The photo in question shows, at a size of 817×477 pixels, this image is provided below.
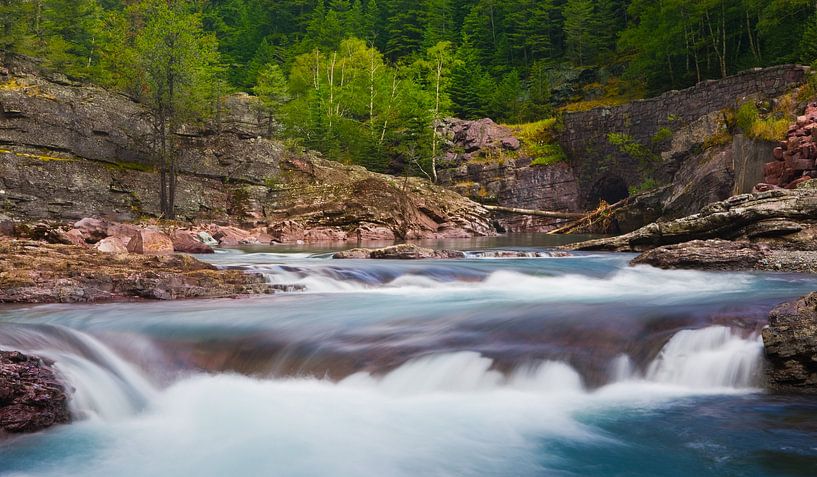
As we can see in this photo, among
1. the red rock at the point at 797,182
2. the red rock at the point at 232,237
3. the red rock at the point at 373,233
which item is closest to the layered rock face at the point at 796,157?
the red rock at the point at 797,182

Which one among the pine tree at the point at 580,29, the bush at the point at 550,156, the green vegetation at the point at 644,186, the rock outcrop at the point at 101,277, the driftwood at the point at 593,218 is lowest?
the rock outcrop at the point at 101,277

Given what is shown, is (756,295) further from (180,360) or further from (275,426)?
(180,360)

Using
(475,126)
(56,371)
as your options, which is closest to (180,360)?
(56,371)

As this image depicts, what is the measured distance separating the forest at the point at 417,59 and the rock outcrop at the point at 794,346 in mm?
28872

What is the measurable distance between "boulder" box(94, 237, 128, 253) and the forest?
563 inches

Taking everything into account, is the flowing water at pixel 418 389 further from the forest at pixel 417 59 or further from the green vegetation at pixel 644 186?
the green vegetation at pixel 644 186

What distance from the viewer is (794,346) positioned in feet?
17.8

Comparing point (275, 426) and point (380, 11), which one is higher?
point (380, 11)

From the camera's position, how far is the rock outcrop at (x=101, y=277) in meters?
8.67

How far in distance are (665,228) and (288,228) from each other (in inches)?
714

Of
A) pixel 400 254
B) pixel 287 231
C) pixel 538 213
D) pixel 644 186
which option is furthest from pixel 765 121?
pixel 287 231

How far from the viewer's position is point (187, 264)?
34.4 feet

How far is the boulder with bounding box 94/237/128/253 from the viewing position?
1515 centimetres

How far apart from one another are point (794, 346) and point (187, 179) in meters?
31.1
